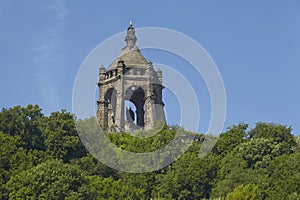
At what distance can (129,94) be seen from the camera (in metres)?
80.2

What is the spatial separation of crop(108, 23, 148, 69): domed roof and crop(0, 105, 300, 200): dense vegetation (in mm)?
9463

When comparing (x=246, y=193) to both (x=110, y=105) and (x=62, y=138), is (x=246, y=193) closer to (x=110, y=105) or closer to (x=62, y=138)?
(x=62, y=138)

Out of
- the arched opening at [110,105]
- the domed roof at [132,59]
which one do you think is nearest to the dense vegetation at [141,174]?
the arched opening at [110,105]

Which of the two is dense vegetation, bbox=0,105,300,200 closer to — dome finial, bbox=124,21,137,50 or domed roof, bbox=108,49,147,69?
domed roof, bbox=108,49,147,69

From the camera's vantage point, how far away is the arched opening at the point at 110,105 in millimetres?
79188

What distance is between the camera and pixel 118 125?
7738 cm

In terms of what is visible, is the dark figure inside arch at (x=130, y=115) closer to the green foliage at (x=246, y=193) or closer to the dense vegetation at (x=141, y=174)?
the dense vegetation at (x=141, y=174)

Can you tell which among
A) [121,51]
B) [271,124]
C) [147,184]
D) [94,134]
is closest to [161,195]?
[147,184]

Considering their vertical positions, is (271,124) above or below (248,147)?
above

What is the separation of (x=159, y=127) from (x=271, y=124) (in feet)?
30.8

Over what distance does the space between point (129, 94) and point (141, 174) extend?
1705 centimetres

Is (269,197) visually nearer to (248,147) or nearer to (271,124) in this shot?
(248,147)

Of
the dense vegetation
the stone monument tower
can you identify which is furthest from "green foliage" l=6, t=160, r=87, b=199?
the stone monument tower

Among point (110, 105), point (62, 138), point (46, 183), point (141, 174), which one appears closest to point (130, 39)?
point (110, 105)
